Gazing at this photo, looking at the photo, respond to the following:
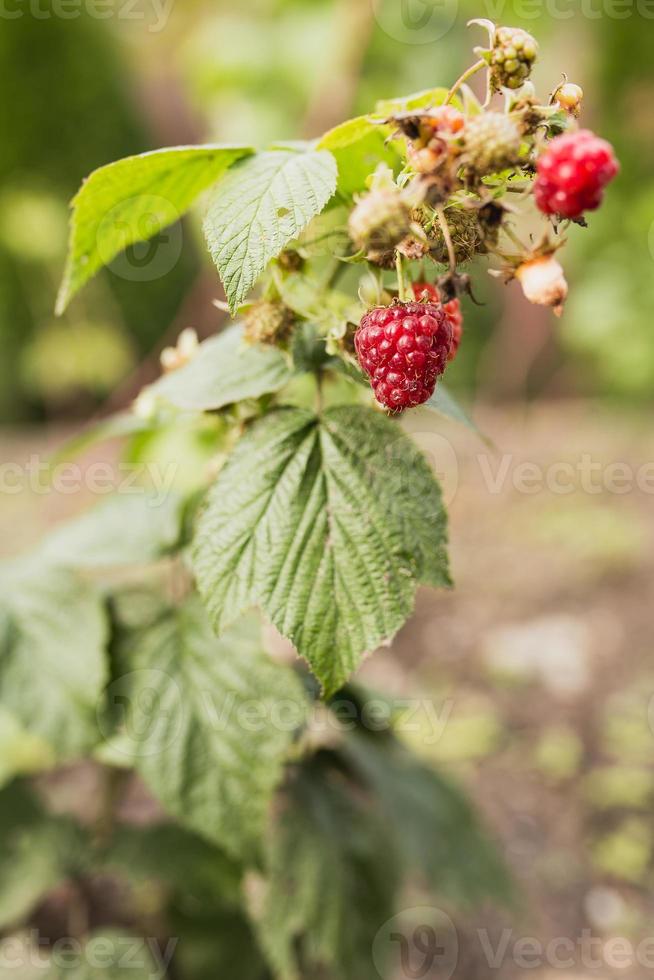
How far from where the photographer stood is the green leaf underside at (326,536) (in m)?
0.58

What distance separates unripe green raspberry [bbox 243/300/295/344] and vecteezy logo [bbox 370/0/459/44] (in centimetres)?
262

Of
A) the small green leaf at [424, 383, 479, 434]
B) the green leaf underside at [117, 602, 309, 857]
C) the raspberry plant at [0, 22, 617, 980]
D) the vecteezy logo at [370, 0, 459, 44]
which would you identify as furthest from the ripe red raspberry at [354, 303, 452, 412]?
the vecteezy logo at [370, 0, 459, 44]

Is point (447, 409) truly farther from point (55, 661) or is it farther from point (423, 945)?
point (423, 945)

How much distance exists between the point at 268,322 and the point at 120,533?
0.35 m

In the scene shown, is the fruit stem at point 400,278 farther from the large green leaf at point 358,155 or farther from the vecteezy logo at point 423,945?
the vecteezy logo at point 423,945

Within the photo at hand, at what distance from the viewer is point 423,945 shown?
1.24 m

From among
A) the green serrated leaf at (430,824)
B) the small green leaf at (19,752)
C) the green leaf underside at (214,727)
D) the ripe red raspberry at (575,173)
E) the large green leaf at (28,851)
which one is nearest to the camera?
the ripe red raspberry at (575,173)

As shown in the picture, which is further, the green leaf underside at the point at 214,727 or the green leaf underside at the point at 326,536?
the green leaf underside at the point at 214,727

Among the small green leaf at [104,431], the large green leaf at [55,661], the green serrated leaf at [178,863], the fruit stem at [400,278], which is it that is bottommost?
the green serrated leaf at [178,863]

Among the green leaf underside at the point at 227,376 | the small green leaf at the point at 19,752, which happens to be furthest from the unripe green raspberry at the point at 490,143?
the small green leaf at the point at 19,752

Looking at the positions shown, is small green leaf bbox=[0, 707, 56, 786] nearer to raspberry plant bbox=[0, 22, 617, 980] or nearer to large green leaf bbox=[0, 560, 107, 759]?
raspberry plant bbox=[0, 22, 617, 980]

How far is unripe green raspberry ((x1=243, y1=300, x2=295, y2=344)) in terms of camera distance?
0.59m

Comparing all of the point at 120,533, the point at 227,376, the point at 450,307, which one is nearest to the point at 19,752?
the point at 120,533

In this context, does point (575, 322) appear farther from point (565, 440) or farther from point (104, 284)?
point (104, 284)
